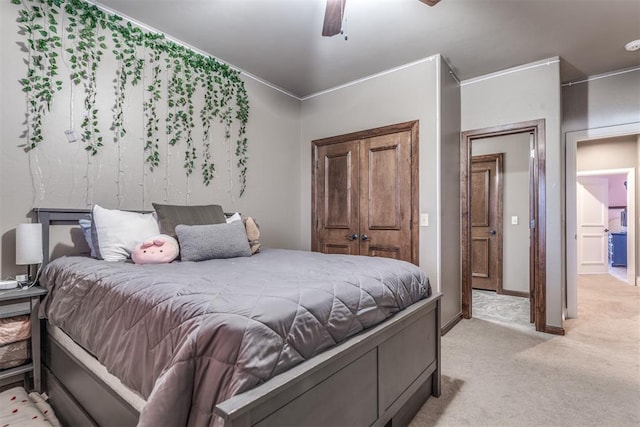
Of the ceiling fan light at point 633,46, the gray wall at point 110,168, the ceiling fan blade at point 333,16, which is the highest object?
the ceiling fan light at point 633,46

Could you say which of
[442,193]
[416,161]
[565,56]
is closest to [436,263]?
[442,193]

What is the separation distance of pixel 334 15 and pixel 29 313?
2.45 meters

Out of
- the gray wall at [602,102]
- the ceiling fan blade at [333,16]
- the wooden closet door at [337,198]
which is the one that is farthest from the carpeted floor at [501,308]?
the ceiling fan blade at [333,16]

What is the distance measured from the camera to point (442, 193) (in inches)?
123

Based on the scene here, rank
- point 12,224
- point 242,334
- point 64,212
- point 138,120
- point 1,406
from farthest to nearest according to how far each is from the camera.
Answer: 1. point 138,120
2. point 64,212
3. point 12,224
4. point 1,406
5. point 242,334

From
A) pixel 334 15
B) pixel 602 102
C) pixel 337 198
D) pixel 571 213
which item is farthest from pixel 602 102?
pixel 334 15

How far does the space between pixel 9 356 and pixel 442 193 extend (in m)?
3.34

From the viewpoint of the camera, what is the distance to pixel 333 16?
1.89 metres

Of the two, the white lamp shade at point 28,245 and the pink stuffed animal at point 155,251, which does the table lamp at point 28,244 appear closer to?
the white lamp shade at point 28,245

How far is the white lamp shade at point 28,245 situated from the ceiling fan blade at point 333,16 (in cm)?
212

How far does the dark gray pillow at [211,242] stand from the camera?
7.16 feet

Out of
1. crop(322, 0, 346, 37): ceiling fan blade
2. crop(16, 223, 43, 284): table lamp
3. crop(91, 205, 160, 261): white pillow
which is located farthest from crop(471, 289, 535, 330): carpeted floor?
crop(16, 223, 43, 284): table lamp

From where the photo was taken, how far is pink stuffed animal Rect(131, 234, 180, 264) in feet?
6.59

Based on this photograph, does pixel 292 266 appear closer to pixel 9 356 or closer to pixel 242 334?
pixel 242 334
